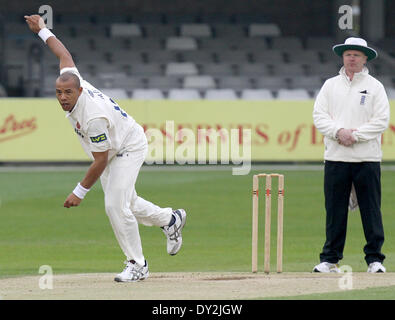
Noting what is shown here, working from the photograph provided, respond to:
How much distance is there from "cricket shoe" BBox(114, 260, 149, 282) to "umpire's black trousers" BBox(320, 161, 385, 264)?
77.0 inches

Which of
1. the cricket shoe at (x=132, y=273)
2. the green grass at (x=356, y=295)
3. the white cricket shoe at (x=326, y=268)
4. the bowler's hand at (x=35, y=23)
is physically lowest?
the green grass at (x=356, y=295)

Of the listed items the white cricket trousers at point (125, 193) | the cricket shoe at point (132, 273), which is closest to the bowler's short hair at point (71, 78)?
the white cricket trousers at point (125, 193)

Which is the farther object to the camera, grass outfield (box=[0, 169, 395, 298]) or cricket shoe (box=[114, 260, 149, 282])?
grass outfield (box=[0, 169, 395, 298])

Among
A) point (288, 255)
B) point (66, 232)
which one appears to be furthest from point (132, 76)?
point (288, 255)

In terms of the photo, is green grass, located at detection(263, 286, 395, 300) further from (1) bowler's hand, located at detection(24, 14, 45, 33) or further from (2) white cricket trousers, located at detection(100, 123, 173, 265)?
(1) bowler's hand, located at detection(24, 14, 45, 33)

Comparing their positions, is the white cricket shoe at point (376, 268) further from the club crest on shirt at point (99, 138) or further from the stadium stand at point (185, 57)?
the stadium stand at point (185, 57)

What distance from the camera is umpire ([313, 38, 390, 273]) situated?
34.2 feet

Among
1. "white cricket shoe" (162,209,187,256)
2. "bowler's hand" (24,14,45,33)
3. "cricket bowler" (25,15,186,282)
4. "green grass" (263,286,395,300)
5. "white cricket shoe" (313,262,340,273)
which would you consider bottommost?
"green grass" (263,286,395,300)

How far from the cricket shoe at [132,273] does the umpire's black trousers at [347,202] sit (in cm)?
195

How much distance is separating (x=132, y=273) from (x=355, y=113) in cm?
275

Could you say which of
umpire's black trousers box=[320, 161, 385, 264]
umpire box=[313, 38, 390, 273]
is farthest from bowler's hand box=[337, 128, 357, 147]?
umpire's black trousers box=[320, 161, 385, 264]

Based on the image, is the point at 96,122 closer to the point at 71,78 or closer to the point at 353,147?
the point at 71,78

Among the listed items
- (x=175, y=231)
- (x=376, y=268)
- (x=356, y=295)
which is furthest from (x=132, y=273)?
(x=376, y=268)

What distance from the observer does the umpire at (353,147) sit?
1042 centimetres
